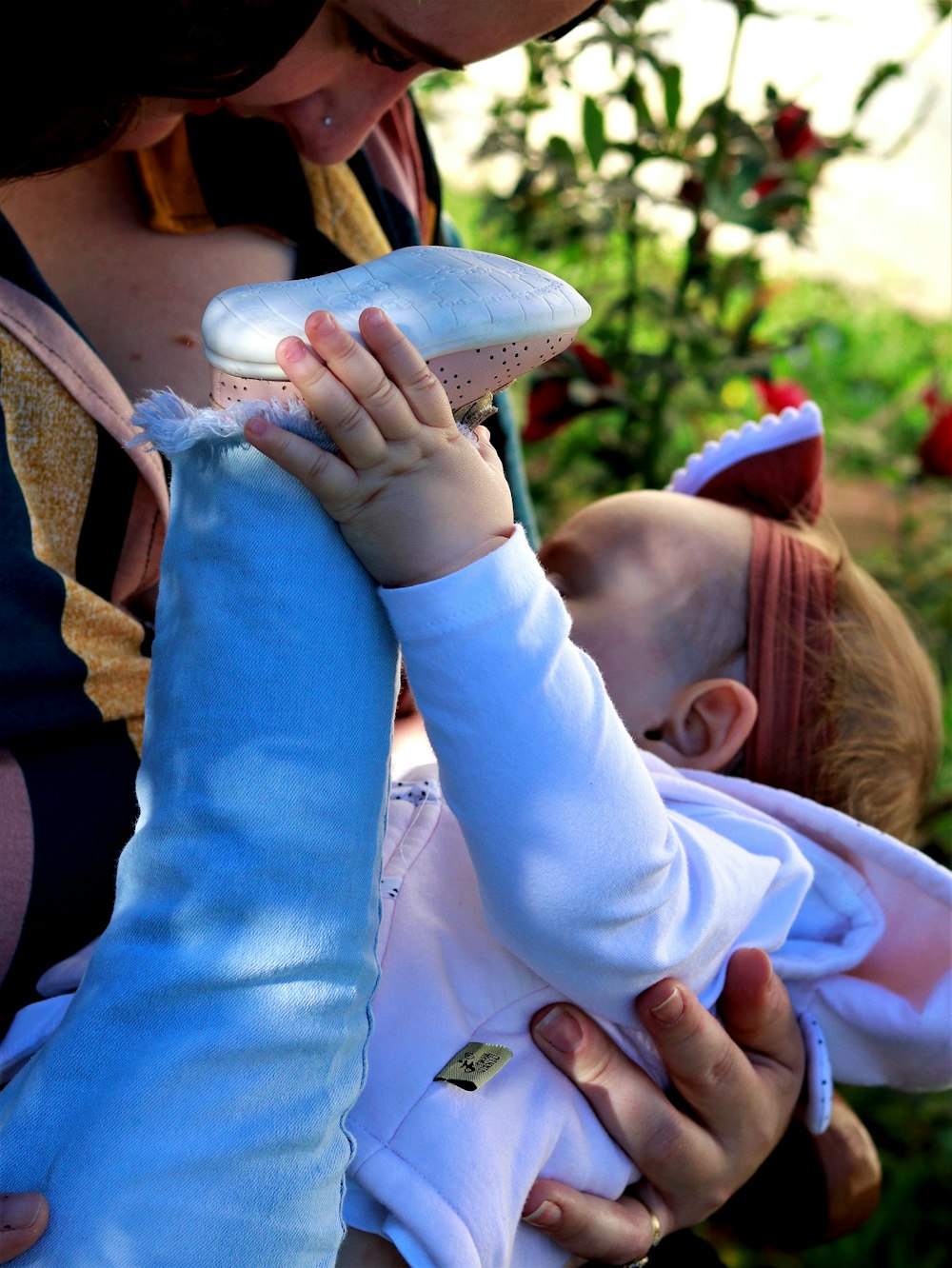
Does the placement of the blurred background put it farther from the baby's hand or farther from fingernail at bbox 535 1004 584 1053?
the baby's hand

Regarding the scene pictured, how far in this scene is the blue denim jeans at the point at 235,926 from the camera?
3.13 feet

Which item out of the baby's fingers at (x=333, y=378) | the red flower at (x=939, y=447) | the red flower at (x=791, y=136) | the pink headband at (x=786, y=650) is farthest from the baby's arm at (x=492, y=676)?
the red flower at (x=939, y=447)

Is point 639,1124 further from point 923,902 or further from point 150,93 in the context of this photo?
point 150,93

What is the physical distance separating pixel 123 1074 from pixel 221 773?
0.24m

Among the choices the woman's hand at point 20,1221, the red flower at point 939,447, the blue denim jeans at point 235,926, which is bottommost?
the red flower at point 939,447

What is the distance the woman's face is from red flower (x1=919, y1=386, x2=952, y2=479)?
1625 mm

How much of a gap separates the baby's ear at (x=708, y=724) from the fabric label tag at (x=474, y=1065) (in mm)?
521

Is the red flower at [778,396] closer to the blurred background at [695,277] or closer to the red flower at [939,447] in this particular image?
the blurred background at [695,277]

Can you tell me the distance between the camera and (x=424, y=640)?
3.31 feet

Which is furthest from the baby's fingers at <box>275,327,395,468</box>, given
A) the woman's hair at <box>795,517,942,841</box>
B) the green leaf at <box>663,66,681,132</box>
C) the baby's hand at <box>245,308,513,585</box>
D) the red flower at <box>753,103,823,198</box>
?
the red flower at <box>753,103,823,198</box>

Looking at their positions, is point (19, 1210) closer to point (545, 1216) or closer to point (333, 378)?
point (545, 1216)

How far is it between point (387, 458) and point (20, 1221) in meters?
0.62

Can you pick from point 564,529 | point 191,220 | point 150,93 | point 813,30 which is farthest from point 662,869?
point 813,30

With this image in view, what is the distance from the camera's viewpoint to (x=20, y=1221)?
902 millimetres
